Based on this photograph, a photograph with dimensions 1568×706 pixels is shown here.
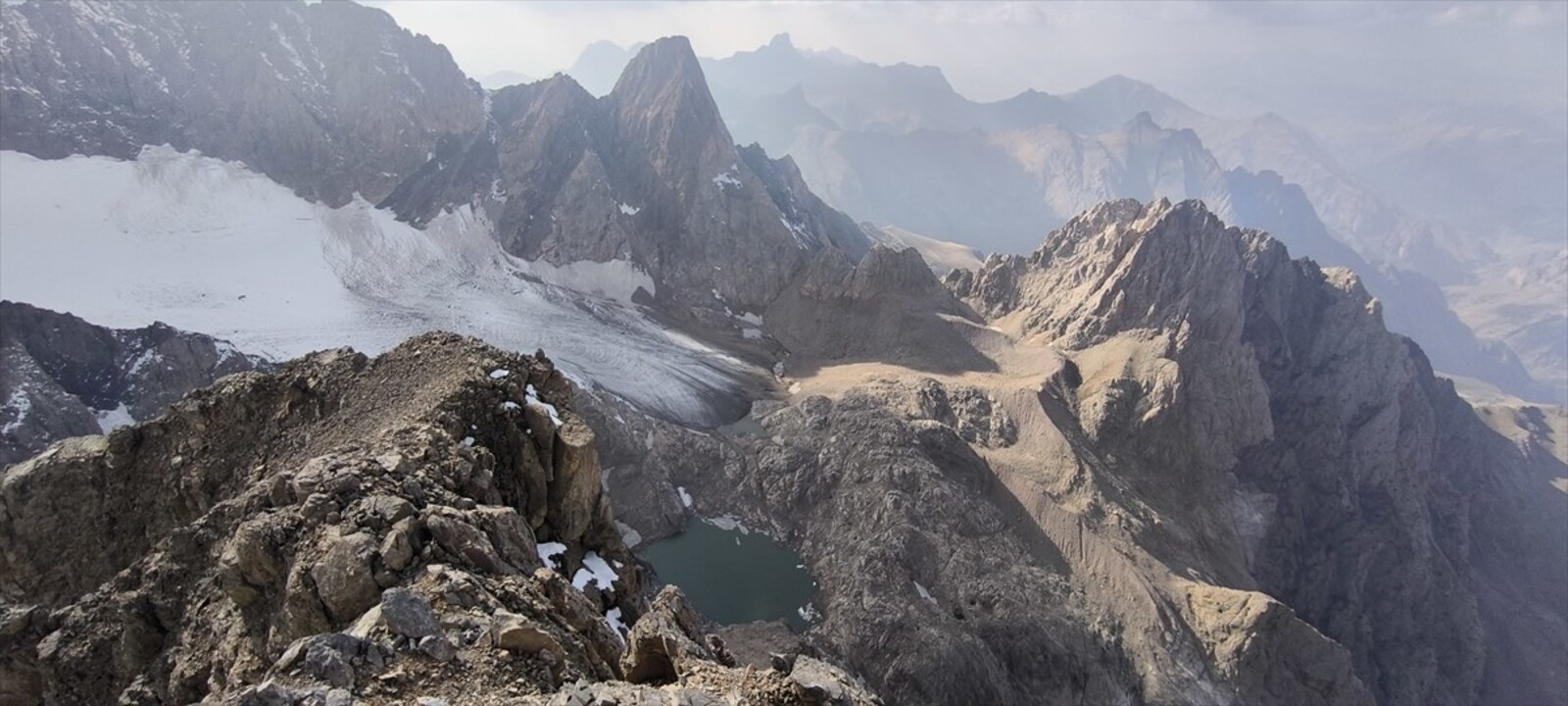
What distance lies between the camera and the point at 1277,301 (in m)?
103

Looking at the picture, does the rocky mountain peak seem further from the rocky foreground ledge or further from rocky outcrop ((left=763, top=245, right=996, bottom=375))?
the rocky foreground ledge

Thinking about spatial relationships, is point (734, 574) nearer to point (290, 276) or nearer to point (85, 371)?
point (85, 371)

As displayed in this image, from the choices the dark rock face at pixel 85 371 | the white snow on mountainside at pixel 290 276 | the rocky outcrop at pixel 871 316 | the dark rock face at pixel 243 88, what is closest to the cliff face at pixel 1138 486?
the rocky outcrop at pixel 871 316

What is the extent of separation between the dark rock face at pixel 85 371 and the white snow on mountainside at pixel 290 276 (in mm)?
3072

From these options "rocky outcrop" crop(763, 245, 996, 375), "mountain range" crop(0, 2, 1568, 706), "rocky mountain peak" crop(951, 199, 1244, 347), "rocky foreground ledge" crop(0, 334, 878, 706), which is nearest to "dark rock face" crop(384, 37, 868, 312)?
"mountain range" crop(0, 2, 1568, 706)

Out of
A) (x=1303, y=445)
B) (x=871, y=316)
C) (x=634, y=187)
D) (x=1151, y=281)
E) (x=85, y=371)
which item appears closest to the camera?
(x=85, y=371)

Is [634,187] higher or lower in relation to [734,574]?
higher

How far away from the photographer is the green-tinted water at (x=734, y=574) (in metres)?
63.7

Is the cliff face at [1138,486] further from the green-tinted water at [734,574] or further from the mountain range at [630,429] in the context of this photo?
the green-tinted water at [734,574]

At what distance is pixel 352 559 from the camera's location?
57.0 ft

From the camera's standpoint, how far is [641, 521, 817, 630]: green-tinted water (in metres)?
63.7

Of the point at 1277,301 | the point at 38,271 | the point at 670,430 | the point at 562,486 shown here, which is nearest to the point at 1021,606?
the point at 670,430

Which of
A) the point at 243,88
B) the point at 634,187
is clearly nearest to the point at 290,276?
the point at 243,88

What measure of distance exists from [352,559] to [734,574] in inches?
2110
